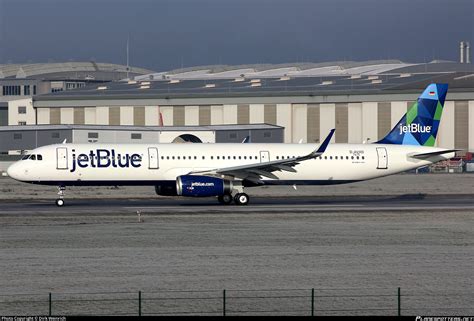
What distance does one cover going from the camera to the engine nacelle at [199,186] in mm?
52656

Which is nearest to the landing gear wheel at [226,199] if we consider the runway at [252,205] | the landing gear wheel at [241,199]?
the landing gear wheel at [241,199]

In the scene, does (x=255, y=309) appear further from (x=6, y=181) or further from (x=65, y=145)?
(x=6, y=181)

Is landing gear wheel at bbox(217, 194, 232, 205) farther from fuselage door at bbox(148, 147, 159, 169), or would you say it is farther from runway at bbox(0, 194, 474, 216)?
fuselage door at bbox(148, 147, 159, 169)

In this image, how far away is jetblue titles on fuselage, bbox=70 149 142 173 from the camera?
5334 cm

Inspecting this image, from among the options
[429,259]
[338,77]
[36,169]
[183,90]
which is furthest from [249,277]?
[338,77]

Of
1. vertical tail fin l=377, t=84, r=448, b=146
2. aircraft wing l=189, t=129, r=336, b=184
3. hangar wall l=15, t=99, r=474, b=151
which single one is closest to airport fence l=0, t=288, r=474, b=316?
aircraft wing l=189, t=129, r=336, b=184

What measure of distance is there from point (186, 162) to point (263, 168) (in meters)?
4.49

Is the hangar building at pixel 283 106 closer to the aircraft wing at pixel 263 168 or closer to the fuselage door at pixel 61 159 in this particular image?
the aircraft wing at pixel 263 168

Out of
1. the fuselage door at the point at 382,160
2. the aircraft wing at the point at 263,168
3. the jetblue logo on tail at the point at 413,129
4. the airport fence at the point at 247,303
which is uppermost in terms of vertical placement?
the jetblue logo on tail at the point at 413,129

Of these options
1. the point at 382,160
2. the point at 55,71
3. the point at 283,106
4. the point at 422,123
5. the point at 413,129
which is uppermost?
the point at 55,71

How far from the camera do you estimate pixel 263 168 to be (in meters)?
54.8

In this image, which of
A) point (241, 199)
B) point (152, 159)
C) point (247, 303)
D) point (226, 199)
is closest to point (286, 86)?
point (226, 199)

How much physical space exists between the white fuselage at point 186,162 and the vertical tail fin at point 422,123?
3.56 feet

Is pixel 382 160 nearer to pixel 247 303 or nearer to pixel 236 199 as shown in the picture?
pixel 236 199
